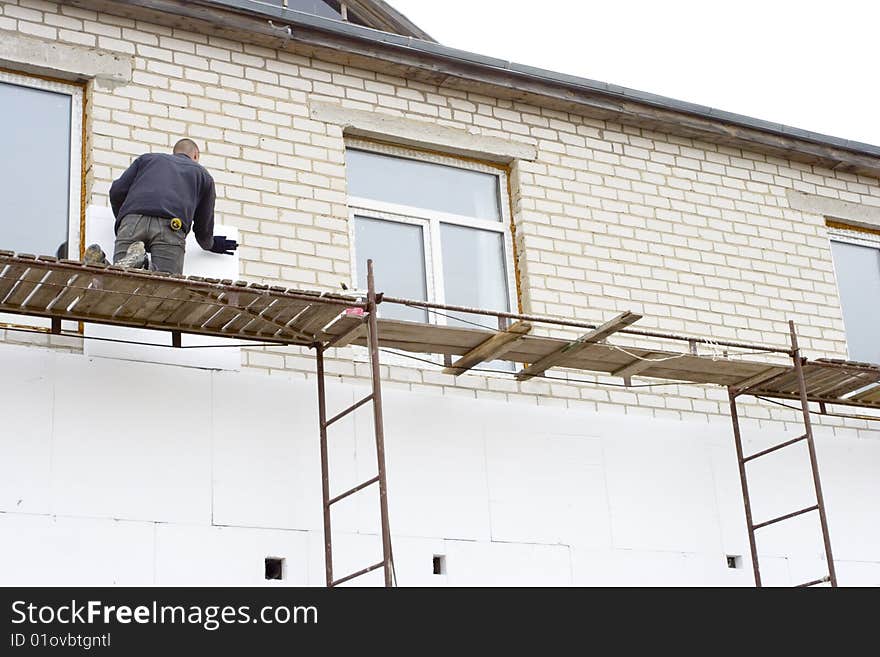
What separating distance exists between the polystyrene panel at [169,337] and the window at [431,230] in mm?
1213

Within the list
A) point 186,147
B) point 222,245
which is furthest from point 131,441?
point 186,147

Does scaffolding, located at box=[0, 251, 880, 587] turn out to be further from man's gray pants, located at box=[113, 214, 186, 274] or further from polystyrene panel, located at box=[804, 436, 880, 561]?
polystyrene panel, located at box=[804, 436, 880, 561]

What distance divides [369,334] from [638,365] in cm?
228

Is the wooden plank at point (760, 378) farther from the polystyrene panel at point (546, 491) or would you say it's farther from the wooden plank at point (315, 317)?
the wooden plank at point (315, 317)

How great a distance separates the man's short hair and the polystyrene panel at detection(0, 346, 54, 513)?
1.63 meters

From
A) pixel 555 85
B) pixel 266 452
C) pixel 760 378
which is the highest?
pixel 555 85

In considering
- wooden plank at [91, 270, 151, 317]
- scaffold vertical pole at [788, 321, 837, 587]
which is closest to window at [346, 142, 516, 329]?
scaffold vertical pole at [788, 321, 837, 587]

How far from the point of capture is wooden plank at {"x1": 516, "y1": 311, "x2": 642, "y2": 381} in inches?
366

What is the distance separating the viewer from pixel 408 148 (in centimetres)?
1109

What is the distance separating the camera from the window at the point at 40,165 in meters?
9.51

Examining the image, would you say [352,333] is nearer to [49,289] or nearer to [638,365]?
[49,289]

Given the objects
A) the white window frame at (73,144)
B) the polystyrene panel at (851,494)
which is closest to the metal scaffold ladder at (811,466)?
the polystyrene panel at (851,494)

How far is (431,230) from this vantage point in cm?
1096
